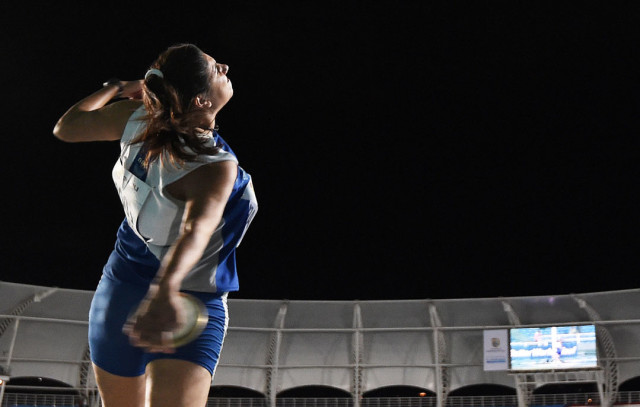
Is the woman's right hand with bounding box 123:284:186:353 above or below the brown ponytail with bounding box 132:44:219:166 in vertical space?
below

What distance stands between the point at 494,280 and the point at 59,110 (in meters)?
23.8

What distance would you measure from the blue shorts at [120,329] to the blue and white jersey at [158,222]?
49mm

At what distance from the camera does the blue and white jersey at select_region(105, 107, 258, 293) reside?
7.81ft

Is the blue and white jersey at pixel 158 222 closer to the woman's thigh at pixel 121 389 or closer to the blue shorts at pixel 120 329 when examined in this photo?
the blue shorts at pixel 120 329

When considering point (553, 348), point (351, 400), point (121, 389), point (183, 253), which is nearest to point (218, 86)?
point (183, 253)

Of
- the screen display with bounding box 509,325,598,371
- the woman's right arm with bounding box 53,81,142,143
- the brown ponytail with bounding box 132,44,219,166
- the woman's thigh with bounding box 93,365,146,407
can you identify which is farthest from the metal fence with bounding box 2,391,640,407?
the brown ponytail with bounding box 132,44,219,166

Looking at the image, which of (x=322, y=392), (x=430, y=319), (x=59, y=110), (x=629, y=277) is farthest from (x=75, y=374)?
(x=322, y=392)

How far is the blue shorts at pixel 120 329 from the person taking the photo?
2.44 metres

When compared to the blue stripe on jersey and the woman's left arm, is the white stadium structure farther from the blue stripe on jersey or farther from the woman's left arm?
the woman's left arm

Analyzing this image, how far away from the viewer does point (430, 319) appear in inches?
871

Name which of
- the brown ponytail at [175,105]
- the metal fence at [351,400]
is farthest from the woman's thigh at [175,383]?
the metal fence at [351,400]

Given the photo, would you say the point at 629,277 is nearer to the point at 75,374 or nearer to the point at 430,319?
the point at 430,319

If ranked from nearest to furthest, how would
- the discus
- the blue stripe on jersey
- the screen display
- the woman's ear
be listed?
1. the discus
2. the woman's ear
3. the blue stripe on jersey
4. the screen display

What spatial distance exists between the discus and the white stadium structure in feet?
64.2
